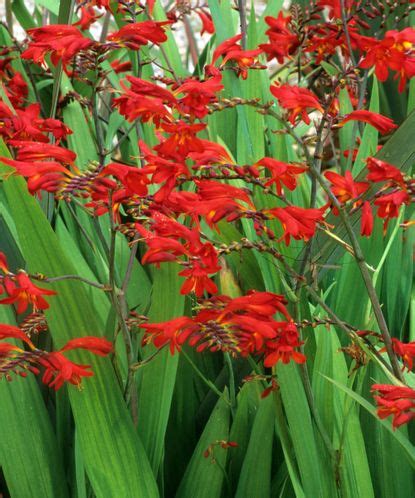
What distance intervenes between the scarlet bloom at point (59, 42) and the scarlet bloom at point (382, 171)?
0.49m

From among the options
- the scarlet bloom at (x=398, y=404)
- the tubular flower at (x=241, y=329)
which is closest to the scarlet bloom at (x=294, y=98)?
the tubular flower at (x=241, y=329)

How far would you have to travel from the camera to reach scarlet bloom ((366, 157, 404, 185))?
107cm

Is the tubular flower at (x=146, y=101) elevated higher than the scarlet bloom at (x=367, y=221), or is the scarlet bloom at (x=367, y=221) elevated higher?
the tubular flower at (x=146, y=101)

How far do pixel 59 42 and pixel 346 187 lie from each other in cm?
51

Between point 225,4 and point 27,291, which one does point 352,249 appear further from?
point 225,4

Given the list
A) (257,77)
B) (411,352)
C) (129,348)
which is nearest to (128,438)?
(129,348)

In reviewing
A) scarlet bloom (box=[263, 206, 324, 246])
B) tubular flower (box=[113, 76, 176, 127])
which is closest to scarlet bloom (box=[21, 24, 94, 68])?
tubular flower (box=[113, 76, 176, 127])

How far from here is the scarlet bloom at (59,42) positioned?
1.30m

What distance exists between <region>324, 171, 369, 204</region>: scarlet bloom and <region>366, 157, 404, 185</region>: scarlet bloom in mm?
85

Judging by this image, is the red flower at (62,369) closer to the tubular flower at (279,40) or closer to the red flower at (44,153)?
the red flower at (44,153)

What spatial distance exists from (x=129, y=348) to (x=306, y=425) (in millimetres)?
287

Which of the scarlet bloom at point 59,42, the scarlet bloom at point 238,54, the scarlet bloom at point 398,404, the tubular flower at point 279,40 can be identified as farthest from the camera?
the tubular flower at point 279,40

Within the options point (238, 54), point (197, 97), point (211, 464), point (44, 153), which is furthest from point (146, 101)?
point (211, 464)

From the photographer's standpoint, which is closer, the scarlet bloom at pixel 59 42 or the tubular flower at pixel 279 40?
the scarlet bloom at pixel 59 42
